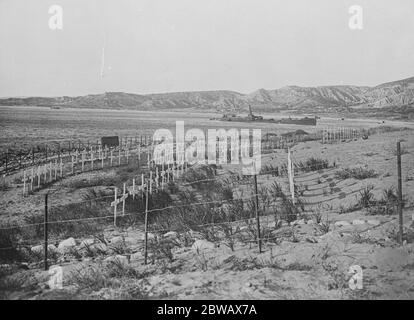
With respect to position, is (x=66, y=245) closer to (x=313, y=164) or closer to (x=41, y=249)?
(x=41, y=249)

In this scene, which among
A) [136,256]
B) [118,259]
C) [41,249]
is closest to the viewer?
[118,259]

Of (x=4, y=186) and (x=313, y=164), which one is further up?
(x=313, y=164)

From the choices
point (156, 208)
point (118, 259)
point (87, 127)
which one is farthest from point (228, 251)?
point (87, 127)

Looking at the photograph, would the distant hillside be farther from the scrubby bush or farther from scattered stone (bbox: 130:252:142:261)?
scattered stone (bbox: 130:252:142:261)

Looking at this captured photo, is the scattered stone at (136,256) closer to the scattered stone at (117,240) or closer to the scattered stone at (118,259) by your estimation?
the scattered stone at (118,259)

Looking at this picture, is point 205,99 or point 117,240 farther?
point 205,99

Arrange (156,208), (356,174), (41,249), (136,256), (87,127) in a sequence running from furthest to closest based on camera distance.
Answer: (87,127)
(356,174)
(156,208)
(41,249)
(136,256)

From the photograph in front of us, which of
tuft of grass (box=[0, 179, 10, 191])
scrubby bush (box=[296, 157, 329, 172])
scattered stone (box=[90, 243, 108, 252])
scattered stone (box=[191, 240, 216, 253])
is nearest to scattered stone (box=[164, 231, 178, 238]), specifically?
scattered stone (box=[191, 240, 216, 253])

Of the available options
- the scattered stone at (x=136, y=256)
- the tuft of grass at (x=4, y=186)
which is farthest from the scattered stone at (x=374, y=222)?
the tuft of grass at (x=4, y=186)

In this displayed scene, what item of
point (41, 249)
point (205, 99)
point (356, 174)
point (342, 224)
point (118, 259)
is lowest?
point (41, 249)
